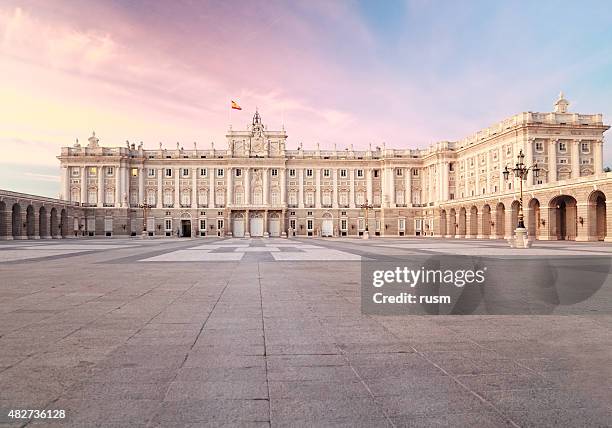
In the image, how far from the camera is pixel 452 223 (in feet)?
245

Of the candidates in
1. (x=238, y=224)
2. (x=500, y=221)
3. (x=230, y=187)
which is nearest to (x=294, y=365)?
(x=500, y=221)

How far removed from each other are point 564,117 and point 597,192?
21.6 m

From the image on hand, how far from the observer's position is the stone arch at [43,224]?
213 feet

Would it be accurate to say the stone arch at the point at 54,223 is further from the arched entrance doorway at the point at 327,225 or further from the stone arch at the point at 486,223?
the stone arch at the point at 486,223

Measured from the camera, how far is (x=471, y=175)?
245 ft

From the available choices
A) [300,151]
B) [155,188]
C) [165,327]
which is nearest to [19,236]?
[155,188]

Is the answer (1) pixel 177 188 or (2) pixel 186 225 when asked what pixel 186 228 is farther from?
(1) pixel 177 188

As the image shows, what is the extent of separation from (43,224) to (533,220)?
67878 mm

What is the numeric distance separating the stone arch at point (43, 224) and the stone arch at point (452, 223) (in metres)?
64.3

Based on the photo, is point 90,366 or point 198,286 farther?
point 198,286

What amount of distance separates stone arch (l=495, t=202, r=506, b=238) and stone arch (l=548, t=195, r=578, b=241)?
6756mm

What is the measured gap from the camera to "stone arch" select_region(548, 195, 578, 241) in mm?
48438

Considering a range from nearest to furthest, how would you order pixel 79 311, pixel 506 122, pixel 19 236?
pixel 79 311 → pixel 19 236 → pixel 506 122

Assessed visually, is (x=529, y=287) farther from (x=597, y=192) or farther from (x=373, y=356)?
(x=597, y=192)
